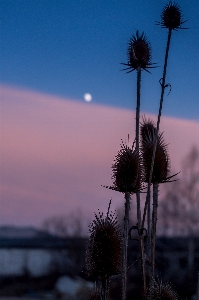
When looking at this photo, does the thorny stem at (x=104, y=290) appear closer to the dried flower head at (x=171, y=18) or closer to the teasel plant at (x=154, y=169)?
the teasel plant at (x=154, y=169)

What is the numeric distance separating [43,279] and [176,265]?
30.5ft

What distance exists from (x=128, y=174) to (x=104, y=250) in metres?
0.65

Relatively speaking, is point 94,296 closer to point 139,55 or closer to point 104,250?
point 104,250

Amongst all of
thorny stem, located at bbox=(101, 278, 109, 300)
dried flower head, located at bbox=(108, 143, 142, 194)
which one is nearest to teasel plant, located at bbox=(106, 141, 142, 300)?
dried flower head, located at bbox=(108, 143, 142, 194)

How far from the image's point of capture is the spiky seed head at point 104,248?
3.91m

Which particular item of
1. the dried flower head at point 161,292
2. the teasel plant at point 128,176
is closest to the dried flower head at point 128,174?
the teasel plant at point 128,176

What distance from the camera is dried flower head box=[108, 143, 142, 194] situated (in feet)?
14.0

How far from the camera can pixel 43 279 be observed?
Result: 3825 cm

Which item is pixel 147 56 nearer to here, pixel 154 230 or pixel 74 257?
pixel 154 230

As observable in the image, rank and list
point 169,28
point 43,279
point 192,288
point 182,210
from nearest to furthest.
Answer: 1. point 169,28
2. point 192,288
3. point 182,210
4. point 43,279

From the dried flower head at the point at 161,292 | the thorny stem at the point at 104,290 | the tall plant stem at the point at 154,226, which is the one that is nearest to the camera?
the thorny stem at the point at 104,290

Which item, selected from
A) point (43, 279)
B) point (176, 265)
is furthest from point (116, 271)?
point (43, 279)

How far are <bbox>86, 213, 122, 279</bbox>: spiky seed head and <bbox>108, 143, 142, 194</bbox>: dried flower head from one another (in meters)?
0.31

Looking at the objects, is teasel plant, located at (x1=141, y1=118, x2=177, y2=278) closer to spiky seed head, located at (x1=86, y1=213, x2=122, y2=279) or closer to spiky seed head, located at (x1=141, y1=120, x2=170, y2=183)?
spiky seed head, located at (x1=141, y1=120, x2=170, y2=183)
